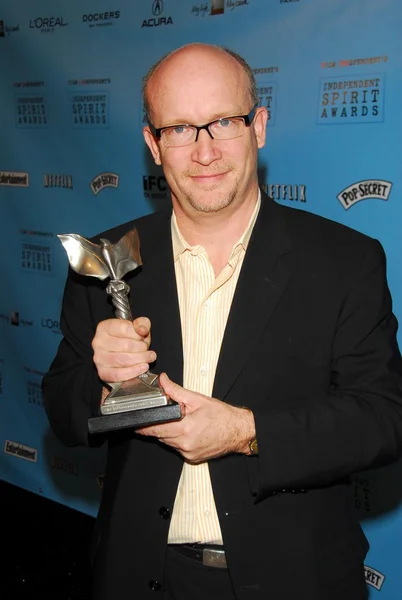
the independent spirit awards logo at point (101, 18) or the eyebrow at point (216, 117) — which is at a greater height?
the independent spirit awards logo at point (101, 18)

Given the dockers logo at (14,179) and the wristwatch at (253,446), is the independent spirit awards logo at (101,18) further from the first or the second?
the wristwatch at (253,446)

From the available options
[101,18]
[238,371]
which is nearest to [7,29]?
[101,18]

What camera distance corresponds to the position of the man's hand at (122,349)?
1.55 metres

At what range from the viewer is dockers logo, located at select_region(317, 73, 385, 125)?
2.48 metres

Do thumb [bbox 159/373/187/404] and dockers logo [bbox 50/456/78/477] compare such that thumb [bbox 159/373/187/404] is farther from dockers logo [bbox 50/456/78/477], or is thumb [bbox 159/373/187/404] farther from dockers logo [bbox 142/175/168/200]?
dockers logo [bbox 50/456/78/477]

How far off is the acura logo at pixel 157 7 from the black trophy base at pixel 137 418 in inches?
79.3

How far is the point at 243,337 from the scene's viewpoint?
1689mm

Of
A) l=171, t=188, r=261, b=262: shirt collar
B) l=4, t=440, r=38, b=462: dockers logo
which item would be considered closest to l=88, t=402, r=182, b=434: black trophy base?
l=171, t=188, r=261, b=262: shirt collar

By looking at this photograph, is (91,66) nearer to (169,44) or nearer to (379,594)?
(169,44)

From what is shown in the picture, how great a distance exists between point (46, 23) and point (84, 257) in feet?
6.90

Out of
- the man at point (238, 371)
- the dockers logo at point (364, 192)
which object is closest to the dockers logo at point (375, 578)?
the man at point (238, 371)

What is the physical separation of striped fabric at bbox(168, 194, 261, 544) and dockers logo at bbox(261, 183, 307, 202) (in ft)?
2.92

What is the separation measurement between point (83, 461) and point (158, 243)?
2.12m

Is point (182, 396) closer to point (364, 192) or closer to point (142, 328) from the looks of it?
point (142, 328)
